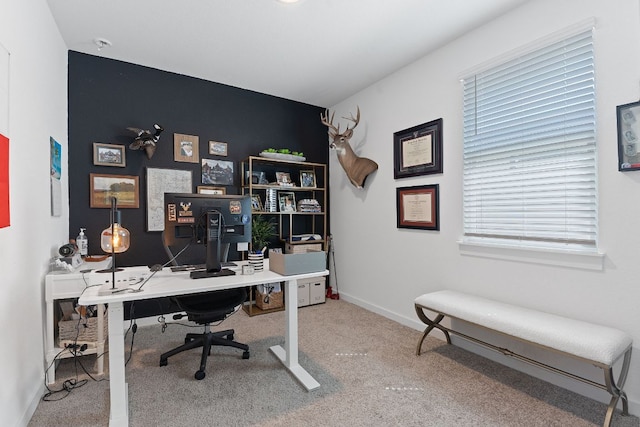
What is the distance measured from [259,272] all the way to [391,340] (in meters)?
1.47

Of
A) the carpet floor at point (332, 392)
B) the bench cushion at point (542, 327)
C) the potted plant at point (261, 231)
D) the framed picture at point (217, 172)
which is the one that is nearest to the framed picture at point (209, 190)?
the framed picture at point (217, 172)

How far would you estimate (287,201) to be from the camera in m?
4.01

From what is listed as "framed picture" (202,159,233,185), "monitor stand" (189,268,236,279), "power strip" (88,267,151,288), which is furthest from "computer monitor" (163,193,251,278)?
"framed picture" (202,159,233,185)

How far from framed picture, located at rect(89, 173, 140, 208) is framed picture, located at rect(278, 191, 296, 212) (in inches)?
63.6

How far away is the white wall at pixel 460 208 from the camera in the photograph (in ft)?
5.87

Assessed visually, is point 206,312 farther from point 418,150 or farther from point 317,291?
point 418,150

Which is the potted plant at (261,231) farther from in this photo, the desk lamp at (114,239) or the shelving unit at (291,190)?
the desk lamp at (114,239)

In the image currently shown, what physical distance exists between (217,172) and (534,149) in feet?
10.3

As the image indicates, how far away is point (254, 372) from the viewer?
226cm

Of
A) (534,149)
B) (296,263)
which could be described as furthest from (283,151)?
(534,149)

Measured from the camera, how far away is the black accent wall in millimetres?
2965

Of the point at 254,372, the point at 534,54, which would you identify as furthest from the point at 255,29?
the point at 254,372

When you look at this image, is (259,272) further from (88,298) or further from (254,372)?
(88,298)

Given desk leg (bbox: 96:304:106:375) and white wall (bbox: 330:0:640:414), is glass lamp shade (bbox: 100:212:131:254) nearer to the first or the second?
desk leg (bbox: 96:304:106:375)
